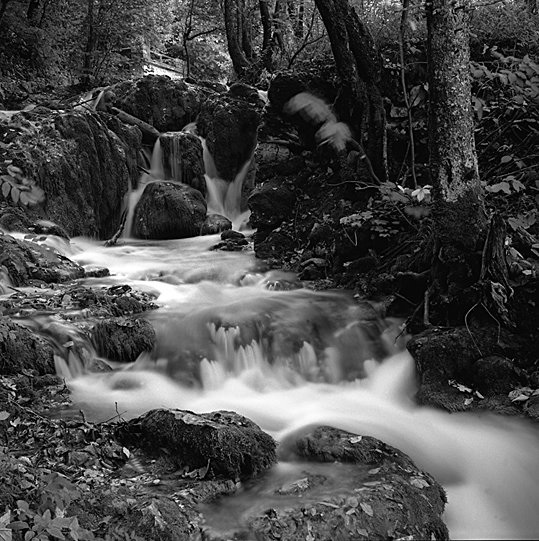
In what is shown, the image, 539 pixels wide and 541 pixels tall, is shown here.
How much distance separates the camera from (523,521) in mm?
3447

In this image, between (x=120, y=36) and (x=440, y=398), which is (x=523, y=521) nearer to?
(x=440, y=398)

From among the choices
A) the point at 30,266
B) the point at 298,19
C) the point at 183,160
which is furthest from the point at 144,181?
the point at 298,19

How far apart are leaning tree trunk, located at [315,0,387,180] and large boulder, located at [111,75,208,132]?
7455 millimetres

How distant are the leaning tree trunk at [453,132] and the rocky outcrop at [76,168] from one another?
7503 mm

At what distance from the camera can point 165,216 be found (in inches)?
458

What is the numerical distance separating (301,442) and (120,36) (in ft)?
55.5

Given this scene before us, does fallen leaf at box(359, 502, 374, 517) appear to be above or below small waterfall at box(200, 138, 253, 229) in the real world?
below

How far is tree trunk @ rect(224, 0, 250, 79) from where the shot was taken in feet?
54.3

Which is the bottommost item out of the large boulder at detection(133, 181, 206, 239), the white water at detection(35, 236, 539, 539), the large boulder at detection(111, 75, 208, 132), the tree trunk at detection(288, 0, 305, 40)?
the white water at detection(35, 236, 539, 539)

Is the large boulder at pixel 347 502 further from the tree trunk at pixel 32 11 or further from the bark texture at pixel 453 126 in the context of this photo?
the tree trunk at pixel 32 11

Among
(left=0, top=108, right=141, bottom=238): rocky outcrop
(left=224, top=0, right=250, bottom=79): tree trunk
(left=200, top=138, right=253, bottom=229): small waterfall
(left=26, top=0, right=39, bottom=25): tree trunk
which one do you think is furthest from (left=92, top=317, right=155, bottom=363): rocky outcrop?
(left=26, top=0, right=39, bottom=25): tree trunk

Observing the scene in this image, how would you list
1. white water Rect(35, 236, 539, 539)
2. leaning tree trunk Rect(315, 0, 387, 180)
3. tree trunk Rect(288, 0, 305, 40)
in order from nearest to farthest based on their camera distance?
white water Rect(35, 236, 539, 539) < leaning tree trunk Rect(315, 0, 387, 180) < tree trunk Rect(288, 0, 305, 40)

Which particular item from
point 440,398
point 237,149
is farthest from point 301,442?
point 237,149

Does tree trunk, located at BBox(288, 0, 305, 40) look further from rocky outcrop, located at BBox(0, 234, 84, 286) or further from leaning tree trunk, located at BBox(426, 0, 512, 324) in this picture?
leaning tree trunk, located at BBox(426, 0, 512, 324)
